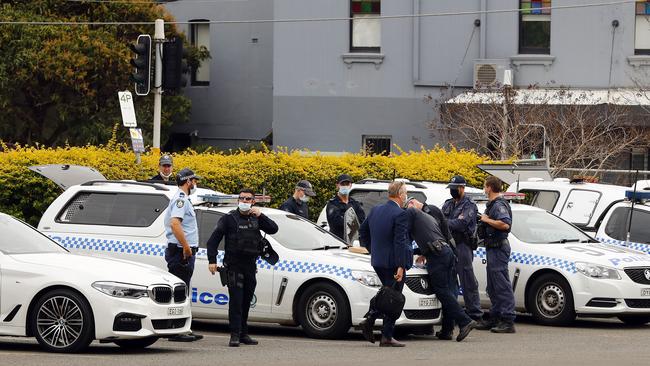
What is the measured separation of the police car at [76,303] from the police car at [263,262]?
222 centimetres

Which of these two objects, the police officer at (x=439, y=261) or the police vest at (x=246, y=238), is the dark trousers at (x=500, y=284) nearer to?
the police officer at (x=439, y=261)

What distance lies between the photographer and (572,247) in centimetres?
1819

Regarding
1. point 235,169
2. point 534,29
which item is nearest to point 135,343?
point 235,169

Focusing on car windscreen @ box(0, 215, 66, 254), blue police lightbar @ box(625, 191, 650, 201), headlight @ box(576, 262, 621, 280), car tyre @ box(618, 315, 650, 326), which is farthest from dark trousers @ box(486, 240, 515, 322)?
car windscreen @ box(0, 215, 66, 254)

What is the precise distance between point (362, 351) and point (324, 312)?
53.0 inches

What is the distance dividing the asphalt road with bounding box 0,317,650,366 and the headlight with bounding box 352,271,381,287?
67 centimetres

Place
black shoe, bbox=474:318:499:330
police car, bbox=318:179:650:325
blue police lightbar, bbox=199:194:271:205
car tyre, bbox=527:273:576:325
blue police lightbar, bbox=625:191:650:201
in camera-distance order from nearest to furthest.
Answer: blue police lightbar, bbox=199:194:271:205
black shoe, bbox=474:318:499:330
police car, bbox=318:179:650:325
car tyre, bbox=527:273:576:325
blue police lightbar, bbox=625:191:650:201

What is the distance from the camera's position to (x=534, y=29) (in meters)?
34.6

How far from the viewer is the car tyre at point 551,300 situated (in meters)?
17.8

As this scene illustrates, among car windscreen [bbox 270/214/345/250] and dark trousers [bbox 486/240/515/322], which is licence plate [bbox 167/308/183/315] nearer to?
car windscreen [bbox 270/214/345/250]

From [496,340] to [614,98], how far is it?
1763 cm

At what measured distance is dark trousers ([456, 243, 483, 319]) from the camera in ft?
56.1

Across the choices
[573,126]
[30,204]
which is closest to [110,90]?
[573,126]

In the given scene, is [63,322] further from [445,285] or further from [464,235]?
[464,235]
